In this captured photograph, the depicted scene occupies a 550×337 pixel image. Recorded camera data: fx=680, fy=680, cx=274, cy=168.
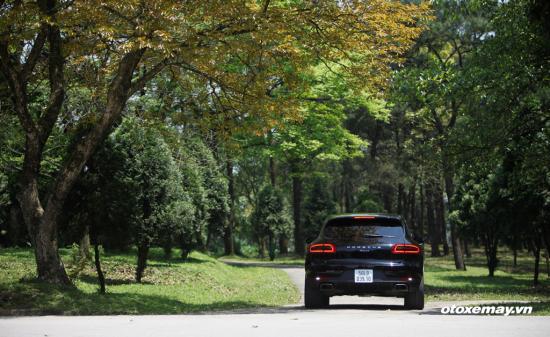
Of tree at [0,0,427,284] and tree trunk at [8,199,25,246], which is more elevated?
tree at [0,0,427,284]

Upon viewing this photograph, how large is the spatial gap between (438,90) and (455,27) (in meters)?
20.2

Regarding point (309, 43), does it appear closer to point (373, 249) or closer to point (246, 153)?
point (373, 249)

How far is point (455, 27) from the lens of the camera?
1526 inches

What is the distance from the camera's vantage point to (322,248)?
12.4 meters

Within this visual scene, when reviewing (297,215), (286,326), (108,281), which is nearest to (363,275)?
(286,326)

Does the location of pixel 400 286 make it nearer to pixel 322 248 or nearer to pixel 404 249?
pixel 404 249

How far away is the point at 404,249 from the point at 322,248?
147cm

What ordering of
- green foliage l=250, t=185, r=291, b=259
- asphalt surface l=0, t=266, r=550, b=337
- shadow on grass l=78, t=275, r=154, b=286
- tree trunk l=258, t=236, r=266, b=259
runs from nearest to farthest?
asphalt surface l=0, t=266, r=550, b=337 → shadow on grass l=78, t=275, r=154, b=286 → green foliage l=250, t=185, r=291, b=259 → tree trunk l=258, t=236, r=266, b=259

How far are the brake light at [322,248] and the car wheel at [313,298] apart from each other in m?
0.66

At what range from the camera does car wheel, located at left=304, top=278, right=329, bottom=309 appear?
1275 cm

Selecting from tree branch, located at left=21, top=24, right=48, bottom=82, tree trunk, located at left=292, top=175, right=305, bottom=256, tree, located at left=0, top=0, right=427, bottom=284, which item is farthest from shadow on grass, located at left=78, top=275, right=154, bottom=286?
tree trunk, located at left=292, top=175, right=305, bottom=256

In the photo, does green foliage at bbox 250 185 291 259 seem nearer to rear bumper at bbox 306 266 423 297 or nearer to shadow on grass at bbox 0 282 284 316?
shadow on grass at bbox 0 282 284 316

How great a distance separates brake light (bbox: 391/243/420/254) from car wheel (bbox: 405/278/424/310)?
2.42ft

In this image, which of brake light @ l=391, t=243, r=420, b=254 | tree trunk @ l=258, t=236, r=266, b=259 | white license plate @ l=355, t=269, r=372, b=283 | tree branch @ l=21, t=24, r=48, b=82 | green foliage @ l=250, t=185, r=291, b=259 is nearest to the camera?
white license plate @ l=355, t=269, r=372, b=283
